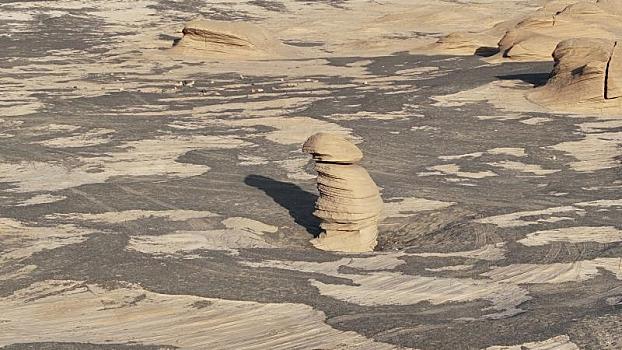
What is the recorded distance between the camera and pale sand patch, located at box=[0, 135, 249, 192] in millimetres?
17500

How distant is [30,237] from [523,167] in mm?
8543

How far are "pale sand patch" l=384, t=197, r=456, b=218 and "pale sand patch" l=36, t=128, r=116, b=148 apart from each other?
6.59m

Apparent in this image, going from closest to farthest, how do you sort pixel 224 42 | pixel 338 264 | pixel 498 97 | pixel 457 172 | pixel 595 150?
pixel 338 264
pixel 457 172
pixel 595 150
pixel 498 97
pixel 224 42

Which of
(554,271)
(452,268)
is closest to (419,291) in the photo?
(452,268)

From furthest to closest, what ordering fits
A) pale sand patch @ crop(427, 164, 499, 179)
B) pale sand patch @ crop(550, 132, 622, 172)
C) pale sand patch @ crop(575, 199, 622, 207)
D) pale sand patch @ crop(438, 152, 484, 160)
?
pale sand patch @ crop(438, 152, 484, 160), pale sand patch @ crop(550, 132, 622, 172), pale sand patch @ crop(427, 164, 499, 179), pale sand patch @ crop(575, 199, 622, 207)

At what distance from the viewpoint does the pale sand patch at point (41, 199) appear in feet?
52.1

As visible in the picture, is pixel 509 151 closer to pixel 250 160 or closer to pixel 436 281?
pixel 250 160

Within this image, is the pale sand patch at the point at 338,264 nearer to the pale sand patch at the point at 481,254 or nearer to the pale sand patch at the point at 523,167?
the pale sand patch at the point at 481,254

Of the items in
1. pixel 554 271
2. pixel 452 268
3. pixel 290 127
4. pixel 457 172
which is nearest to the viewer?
pixel 554 271

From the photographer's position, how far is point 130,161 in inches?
754

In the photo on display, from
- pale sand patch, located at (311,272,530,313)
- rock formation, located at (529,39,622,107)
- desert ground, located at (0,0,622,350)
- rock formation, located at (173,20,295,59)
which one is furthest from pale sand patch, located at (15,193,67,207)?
rock formation, located at (173,20,295,59)

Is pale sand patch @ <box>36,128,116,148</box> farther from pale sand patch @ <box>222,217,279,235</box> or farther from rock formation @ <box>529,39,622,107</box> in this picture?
rock formation @ <box>529,39,622,107</box>

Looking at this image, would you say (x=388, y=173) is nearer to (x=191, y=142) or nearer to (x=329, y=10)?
(x=191, y=142)

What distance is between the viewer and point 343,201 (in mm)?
14930
